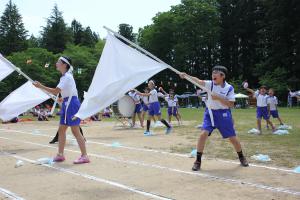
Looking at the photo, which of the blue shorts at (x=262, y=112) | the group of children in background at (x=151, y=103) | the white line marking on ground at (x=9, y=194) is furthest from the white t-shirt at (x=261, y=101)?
Answer: the white line marking on ground at (x=9, y=194)

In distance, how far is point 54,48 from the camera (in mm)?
91625

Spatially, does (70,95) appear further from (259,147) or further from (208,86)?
(259,147)

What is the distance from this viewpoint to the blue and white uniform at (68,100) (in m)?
9.84

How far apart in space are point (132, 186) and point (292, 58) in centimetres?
6172

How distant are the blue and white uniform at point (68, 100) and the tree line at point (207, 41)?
53.3 m

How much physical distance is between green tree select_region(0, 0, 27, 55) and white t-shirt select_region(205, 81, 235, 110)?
262 feet

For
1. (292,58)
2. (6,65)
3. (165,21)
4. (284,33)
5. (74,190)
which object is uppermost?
(165,21)

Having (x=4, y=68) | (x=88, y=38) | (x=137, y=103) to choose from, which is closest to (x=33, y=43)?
(x=88, y=38)

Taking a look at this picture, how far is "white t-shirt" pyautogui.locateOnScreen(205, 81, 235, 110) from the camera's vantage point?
8.84 meters

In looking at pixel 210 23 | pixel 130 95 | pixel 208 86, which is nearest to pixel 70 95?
pixel 208 86

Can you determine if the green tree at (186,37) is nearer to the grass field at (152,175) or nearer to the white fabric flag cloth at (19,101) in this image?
the white fabric flag cloth at (19,101)

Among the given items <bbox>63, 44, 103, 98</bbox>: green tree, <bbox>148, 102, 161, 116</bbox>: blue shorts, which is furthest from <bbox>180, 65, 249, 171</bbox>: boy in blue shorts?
<bbox>63, 44, 103, 98</bbox>: green tree

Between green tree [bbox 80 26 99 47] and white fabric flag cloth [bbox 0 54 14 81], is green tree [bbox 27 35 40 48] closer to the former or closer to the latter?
green tree [bbox 80 26 99 47]

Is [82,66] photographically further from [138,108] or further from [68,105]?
[68,105]
